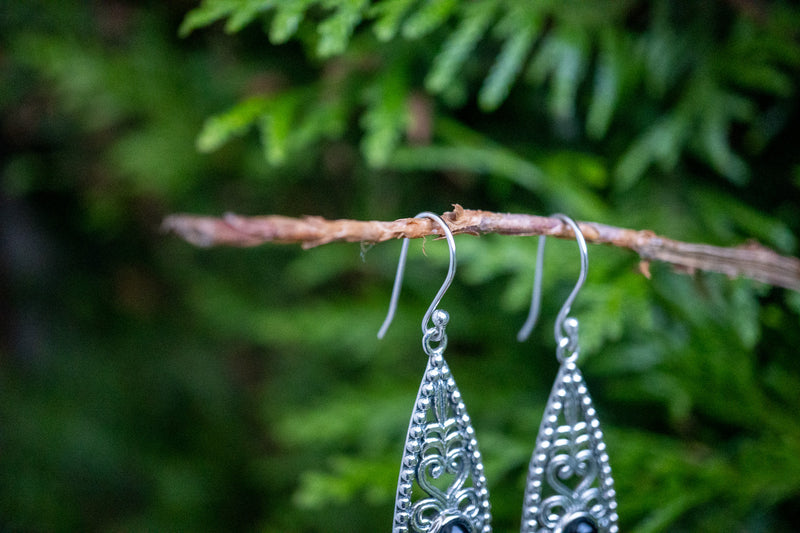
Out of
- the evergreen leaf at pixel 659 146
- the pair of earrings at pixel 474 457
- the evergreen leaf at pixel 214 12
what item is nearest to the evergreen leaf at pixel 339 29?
the evergreen leaf at pixel 214 12

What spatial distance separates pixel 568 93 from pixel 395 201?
1.48 feet

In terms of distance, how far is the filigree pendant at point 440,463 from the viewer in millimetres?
550

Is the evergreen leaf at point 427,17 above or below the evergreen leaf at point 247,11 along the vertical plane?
above

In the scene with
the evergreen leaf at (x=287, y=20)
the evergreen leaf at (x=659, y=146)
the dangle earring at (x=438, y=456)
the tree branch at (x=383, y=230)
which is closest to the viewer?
the tree branch at (x=383, y=230)

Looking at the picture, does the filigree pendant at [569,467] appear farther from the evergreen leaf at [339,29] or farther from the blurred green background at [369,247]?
the evergreen leaf at [339,29]

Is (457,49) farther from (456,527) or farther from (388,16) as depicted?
(456,527)

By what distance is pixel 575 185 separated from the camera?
36.1 inches

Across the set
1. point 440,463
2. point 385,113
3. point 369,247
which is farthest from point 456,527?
point 385,113

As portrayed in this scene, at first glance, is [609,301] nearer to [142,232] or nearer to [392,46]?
[392,46]

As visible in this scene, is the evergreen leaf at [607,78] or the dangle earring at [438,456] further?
the evergreen leaf at [607,78]

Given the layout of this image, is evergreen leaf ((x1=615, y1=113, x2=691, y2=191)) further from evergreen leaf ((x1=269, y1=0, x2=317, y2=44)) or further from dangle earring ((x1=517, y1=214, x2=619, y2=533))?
evergreen leaf ((x1=269, y1=0, x2=317, y2=44))

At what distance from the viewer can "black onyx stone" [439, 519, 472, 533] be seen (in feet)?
1.93

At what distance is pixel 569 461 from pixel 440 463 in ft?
0.51

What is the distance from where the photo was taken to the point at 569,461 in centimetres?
63
